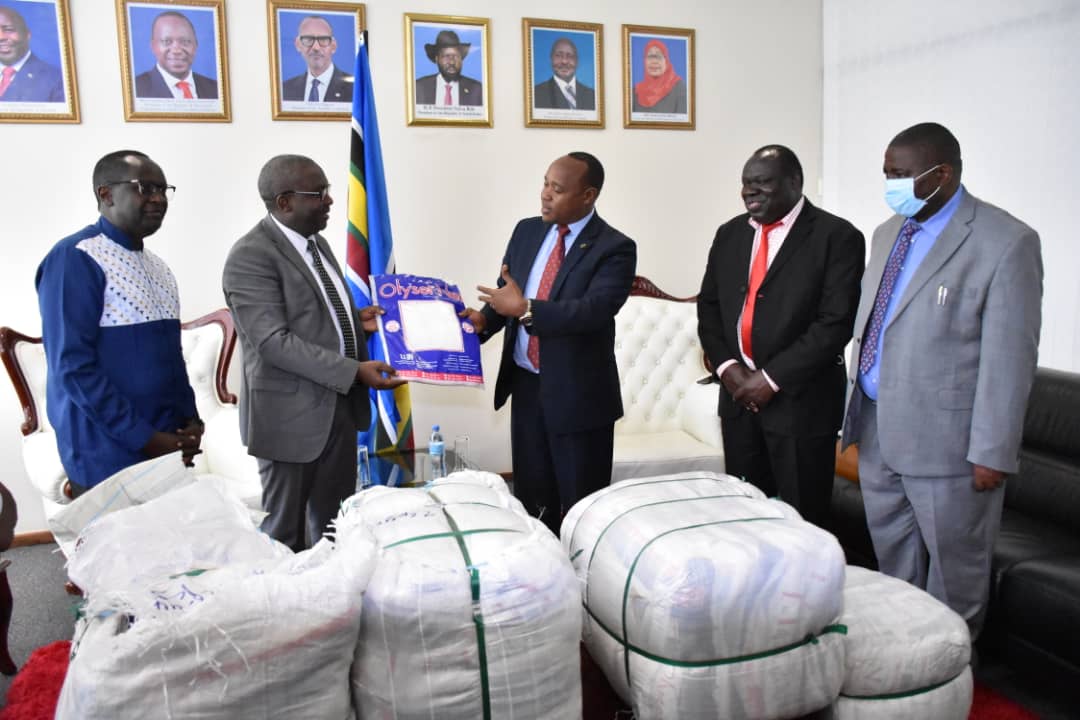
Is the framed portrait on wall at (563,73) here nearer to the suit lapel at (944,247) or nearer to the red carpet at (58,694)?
the suit lapel at (944,247)

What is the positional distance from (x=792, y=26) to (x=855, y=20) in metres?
0.33

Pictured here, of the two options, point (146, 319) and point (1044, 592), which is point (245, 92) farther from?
point (1044, 592)

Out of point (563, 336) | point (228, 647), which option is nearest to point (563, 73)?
point (563, 336)

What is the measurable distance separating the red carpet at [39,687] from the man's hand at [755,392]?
6.02ft

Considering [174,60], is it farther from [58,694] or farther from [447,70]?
[58,694]

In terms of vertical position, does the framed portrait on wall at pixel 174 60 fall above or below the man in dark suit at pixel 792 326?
above

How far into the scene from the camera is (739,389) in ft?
7.39

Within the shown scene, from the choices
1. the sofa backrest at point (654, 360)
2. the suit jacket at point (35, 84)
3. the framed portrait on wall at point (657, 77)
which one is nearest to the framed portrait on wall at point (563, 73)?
the framed portrait on wall at point (657, 77)

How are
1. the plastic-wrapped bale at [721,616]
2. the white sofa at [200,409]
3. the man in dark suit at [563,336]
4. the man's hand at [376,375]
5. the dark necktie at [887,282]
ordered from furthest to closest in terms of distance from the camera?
the white sofa at [200,409]
the man in dark suit at [563,336]
the man's hand at [376,375]
the dark necktie at [887,282]
the plastic-wrapped bale at [721,616]

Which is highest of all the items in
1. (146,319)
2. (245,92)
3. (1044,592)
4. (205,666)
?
(245,92)

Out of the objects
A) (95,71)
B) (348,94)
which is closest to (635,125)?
(348,94)

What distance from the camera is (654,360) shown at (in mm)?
3875

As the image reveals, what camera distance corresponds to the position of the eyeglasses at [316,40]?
3.54 meters

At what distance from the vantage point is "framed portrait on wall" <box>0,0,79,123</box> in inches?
126
